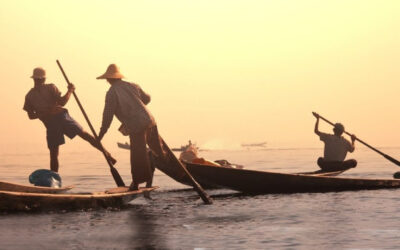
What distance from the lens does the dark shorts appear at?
12.8 metres

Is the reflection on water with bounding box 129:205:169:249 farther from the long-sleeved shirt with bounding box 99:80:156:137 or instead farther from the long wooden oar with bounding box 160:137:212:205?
the long-sleeved shirt with bounding box 99:80:156:137

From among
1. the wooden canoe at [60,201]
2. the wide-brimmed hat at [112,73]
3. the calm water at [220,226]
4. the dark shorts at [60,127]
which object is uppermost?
the wide-brimmed hat at [112,73]

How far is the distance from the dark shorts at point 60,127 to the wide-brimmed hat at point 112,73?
1727mm

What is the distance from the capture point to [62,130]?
1291cm

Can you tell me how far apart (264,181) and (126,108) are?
3.84 meters

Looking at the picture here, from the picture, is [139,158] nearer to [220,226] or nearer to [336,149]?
[220,226]

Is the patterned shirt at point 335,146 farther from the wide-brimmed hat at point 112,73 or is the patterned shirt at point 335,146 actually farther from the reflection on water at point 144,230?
the wide-brimmed hat at point 112,73

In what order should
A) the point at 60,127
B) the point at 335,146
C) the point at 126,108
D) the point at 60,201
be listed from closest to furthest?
the point at 60,201 → the point at 126,108 → the point at 60,127 → the point at 335,146

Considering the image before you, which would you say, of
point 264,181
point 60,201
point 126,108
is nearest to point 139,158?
point 126,108

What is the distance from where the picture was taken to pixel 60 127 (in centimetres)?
1288

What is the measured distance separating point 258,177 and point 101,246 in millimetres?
6562

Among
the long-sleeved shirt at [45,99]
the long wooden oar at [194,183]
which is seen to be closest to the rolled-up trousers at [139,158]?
the long wooden oar at [194,183]

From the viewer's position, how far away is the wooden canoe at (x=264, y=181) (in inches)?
542

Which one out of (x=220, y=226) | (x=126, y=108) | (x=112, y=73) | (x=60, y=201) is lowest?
(x=220, y=226)
